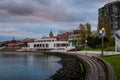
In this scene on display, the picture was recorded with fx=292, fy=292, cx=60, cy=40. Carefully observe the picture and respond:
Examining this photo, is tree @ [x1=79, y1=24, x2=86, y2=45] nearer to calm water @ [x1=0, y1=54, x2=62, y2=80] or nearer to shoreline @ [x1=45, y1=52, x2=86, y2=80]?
calm water @ [x1=0, y1=54, x2=62, y2=80]

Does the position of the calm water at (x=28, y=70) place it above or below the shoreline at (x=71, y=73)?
below

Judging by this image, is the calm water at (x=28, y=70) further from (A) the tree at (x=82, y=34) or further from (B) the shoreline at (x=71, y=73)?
(A) the tree at (x=82, y=34)

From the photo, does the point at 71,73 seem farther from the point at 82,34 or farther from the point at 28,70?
the point at 82,34

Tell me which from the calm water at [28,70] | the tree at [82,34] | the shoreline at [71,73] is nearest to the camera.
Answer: the shoreline at [71,73]

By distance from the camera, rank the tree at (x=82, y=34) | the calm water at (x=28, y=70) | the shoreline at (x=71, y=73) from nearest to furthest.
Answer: the shoreline at (x=71, y=73) < the calm water at (x=28, y=70) < the tree at (x=82, y=34)

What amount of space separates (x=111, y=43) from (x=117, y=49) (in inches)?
1715

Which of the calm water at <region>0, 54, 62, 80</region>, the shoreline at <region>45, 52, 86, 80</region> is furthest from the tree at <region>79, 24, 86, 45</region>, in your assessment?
the shoreline at <region>45, 52, 86, 80</region>

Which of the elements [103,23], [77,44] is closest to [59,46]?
[77,44]

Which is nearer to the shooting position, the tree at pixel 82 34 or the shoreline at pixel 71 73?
the shoreline at pixel 71 73

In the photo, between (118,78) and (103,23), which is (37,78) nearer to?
(118,78)

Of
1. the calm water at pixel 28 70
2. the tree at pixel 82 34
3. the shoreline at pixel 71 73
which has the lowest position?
the calm water at pixel 28 70

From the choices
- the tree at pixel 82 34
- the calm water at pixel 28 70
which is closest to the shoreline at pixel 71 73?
the calm water at pixel 28 70

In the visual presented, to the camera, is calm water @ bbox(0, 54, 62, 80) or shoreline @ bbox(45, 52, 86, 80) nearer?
shoreline @ bbox(45, 52, 86, 80)

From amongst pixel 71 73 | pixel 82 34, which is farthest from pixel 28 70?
pixel 82 34
